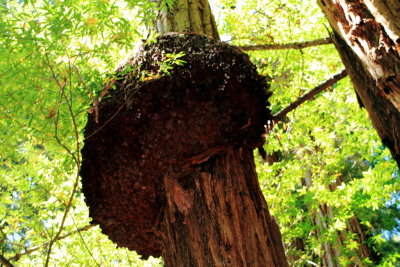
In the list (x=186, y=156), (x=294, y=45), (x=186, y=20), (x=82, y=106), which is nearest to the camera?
(x=186, y=156)

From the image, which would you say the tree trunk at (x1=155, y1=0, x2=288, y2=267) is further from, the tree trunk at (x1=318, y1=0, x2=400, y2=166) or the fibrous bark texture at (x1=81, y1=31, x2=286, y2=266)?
the tree trunk at (x1=318, y1=0, x2=400, y2=166)

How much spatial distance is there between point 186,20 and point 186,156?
3.26 feet

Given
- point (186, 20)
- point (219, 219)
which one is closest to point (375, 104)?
point (219, 219)

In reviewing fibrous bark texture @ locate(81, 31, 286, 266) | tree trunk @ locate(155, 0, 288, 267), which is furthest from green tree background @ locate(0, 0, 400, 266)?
tree trunk @ locate(155, 0, 288, 267)

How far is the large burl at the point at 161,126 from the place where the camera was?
2189 mm

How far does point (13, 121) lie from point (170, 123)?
933mm

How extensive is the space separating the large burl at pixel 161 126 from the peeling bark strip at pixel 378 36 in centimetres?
72

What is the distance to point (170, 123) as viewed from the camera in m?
2.18

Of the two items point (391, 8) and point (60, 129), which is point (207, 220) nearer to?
point (60, 129)

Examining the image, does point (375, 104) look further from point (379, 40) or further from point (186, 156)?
point (186, 156)

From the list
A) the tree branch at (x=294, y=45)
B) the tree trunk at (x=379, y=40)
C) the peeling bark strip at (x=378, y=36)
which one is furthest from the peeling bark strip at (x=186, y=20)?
the peeling bark strip at (x=378, y=36)

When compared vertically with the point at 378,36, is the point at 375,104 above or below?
below

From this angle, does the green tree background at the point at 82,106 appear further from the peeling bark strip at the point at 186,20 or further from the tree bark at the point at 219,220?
the tree bark at the point at 219,220

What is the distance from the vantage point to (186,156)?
7.26 feet
